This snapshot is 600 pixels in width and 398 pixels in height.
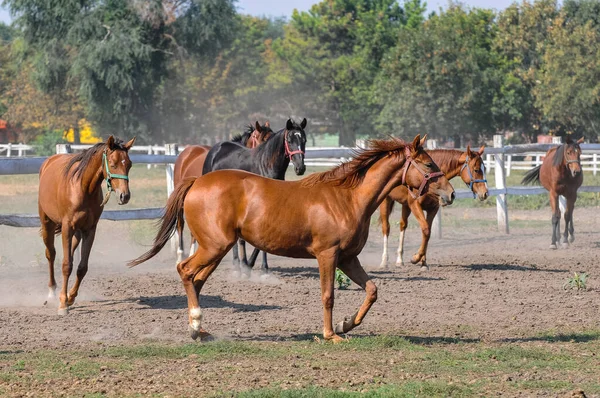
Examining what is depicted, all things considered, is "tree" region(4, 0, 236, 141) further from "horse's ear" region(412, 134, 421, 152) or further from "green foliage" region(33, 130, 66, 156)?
"horse's ear" region(412, 134, 421, 152)

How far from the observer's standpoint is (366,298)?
7.83m

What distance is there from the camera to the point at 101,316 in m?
9.17

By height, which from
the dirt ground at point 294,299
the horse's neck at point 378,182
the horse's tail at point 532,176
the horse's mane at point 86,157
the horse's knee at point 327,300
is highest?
the horse's mane at point 86,157

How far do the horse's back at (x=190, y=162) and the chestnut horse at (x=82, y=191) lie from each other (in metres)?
3.83

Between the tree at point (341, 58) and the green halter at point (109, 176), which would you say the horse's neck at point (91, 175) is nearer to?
the green halter at point (109, 176)

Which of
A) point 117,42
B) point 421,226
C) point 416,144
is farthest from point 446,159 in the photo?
point 117,42

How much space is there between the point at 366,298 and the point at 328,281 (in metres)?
0.39

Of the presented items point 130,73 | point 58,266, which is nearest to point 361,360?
point 58,266

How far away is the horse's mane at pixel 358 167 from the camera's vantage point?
314 inches

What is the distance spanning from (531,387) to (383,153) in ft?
8.96

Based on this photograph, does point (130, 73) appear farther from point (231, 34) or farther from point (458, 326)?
point (458, 326)

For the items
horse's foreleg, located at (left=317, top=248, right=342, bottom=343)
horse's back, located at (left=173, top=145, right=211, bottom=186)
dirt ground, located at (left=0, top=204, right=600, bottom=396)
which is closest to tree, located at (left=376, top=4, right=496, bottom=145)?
dirt ground, located at (left=0, top=204, right=600, bottom=396)

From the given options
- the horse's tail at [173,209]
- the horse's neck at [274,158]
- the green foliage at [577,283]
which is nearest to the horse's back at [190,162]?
the horse's neck at [274,158]

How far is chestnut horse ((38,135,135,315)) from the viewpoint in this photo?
9.18m
